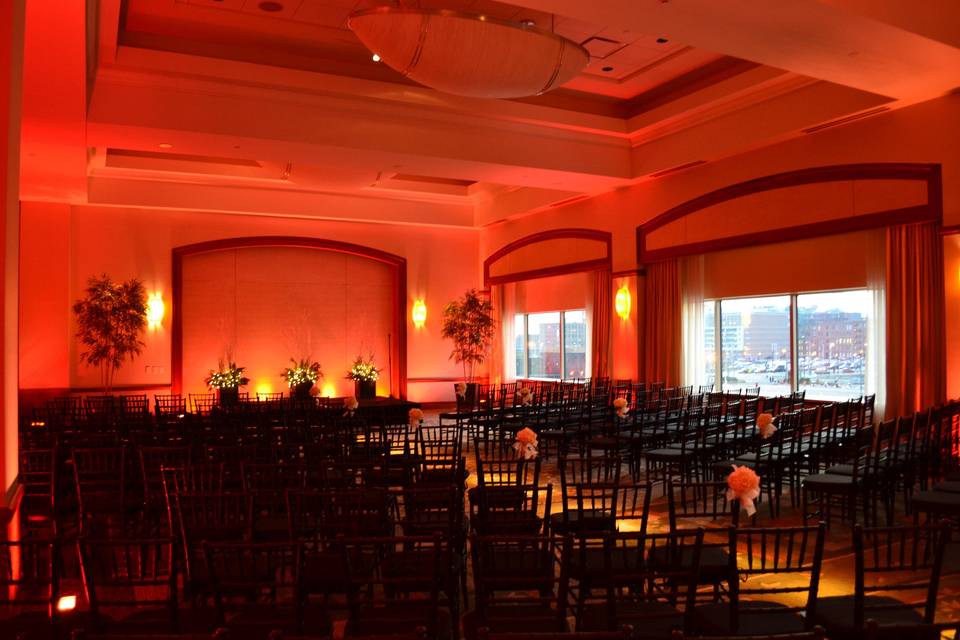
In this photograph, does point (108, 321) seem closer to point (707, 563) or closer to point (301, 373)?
point (301, 373)

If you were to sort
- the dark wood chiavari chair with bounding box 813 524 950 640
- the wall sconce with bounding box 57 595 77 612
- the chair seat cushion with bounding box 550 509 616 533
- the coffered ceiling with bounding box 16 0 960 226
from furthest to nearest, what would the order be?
the coffered ceiling with bounding box 16 0 960 226
the chair seat cushion with bounding box 550 509 616 533
the wall sconce with bounding box 57 595 77 612
the dark wood chiavari chair with bounding box 813 524 950 640

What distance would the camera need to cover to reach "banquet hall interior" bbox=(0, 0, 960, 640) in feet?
12.5

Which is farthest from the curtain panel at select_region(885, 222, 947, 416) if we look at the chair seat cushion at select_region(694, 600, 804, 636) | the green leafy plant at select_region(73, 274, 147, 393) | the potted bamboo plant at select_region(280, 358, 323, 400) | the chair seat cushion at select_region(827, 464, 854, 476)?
the green leafy plant at select_region(73, 274, 147, 393)

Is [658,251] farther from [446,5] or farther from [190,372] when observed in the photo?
[190,372]

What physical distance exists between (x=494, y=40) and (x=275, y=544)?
5.00 m

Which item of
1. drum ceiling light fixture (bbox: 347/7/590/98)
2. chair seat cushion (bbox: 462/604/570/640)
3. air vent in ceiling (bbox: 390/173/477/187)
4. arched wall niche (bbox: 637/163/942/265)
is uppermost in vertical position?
air vent in ceiling (bbox: 390/173/477/187)

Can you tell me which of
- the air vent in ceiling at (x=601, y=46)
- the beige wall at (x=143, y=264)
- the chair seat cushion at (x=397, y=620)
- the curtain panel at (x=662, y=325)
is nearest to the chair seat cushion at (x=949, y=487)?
the chair seat cushion at (x=397, y=620)

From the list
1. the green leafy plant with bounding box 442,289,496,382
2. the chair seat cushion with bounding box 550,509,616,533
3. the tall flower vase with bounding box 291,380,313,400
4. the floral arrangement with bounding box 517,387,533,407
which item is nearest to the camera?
the chair seat cushion with bounding box 550,509,616,533

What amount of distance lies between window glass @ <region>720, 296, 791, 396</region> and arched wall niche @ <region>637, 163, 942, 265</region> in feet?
3.63

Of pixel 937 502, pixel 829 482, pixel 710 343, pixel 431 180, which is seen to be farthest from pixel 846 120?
pixel 431 180

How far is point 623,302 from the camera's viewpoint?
14211 millimetres

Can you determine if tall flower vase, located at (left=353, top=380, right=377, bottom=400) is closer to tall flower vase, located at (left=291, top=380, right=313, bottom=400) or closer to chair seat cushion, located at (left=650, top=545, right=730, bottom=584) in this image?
tall flower vase, located at (left=291, top=380, right=313, bottom=400)

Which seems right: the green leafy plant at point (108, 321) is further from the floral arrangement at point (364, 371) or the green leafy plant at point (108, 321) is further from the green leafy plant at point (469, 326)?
the green leafy plant at point (469, 326)

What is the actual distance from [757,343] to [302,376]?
9215mm
